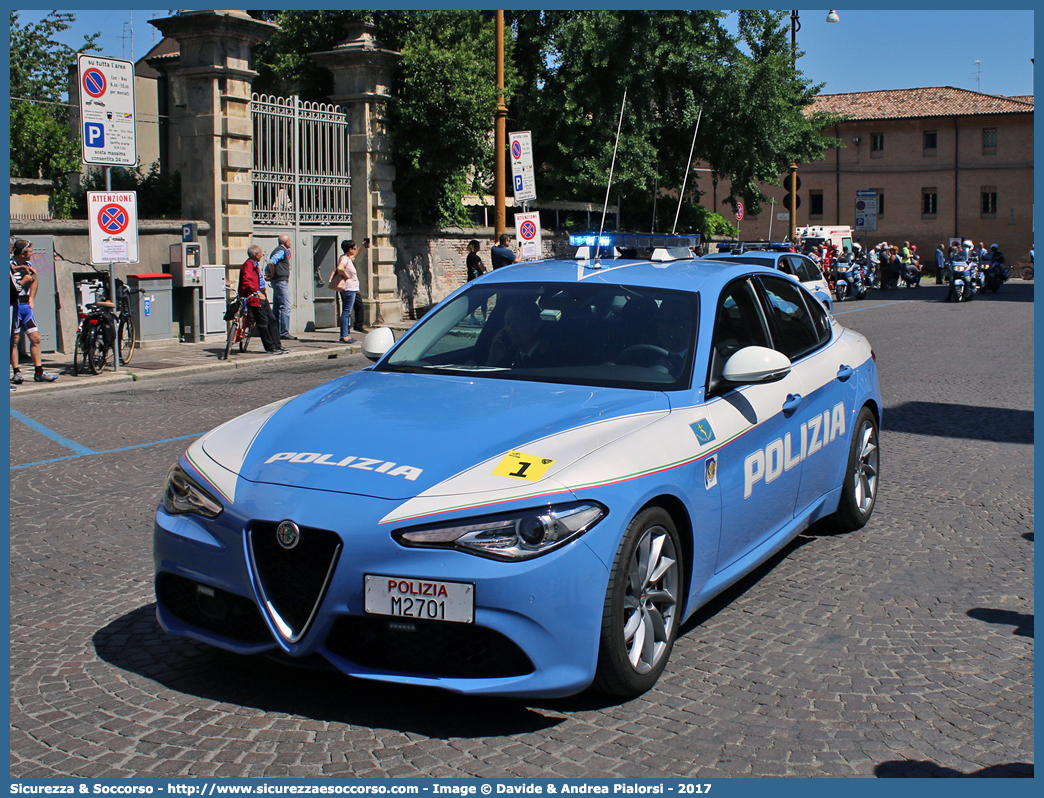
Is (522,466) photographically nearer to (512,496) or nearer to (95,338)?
(512,496)

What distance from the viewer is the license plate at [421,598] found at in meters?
3.61

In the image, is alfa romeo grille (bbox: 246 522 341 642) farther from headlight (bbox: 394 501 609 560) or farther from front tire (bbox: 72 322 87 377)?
front tire (bbox: 72 322 87 377)

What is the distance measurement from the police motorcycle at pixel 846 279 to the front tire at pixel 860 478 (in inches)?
1131

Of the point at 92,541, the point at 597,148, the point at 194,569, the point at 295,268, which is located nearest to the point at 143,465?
the point at 92,541

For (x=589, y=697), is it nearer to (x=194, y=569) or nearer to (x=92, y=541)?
(x=194, y=569)

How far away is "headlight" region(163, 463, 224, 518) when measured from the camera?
158 inches

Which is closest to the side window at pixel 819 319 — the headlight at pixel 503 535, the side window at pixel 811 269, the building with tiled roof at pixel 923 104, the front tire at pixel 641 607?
the front tire at pixel 641 607

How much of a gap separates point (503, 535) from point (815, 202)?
241ft

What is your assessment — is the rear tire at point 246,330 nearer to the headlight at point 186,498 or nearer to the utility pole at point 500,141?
the utility pole at point 500,141

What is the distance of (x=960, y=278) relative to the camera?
3284cm

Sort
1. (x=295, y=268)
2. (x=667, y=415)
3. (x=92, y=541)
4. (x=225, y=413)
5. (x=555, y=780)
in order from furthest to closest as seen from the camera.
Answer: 1. (x=295, y=268)
2. (x=225, y=413)
3. (x=92, y=541)
4. (x=667, y=415)
5. (x=555, y=780)

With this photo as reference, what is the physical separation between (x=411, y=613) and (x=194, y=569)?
35.6 inches

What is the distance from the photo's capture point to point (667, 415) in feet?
14.7

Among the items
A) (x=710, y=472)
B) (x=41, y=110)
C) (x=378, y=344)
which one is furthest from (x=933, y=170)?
(x=710, y=472)
